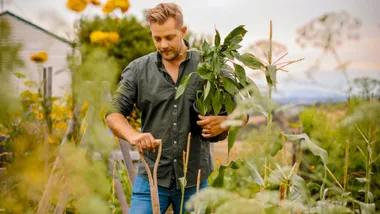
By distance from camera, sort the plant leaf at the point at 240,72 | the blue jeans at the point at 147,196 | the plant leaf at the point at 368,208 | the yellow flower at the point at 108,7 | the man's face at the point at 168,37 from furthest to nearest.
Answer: the blue jeans at the point at 147,196 < the man's face at the point at 168,37 < the plant leaf at the point at 240,72 < the plant leaf at the point at 368,208 < the yellow flower at the point at 108,7

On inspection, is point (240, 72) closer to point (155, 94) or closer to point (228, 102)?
point (228, 102)

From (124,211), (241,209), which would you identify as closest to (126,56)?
(124,211)

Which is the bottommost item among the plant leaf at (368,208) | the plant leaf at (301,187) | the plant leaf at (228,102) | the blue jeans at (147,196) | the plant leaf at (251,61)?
the blue jeans at (147,196)

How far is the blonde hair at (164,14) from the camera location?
1960 mm

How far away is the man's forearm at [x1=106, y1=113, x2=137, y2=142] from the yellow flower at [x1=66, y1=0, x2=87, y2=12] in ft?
3.38

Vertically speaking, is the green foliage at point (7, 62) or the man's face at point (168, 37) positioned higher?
the man's face at point (168, 37)

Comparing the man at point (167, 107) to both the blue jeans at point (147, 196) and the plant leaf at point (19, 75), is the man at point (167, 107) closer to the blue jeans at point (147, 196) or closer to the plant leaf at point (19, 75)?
the blue jeans at point (147, 196)

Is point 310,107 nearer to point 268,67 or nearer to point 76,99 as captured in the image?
point 268,67

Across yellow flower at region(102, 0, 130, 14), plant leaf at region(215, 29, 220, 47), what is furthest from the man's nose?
yellow flower at region(102, 0, 130, 14)

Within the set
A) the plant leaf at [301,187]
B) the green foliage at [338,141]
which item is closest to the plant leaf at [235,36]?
the plant leaf at [301,187]

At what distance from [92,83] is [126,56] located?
8.68m

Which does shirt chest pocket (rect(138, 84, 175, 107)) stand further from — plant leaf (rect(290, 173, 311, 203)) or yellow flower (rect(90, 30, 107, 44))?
yellow flower (rect(90, 30, 107, 44))

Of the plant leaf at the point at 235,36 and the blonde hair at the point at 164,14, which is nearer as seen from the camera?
the plant leaf at the point at 235,36

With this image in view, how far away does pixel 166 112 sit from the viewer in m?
2.11
